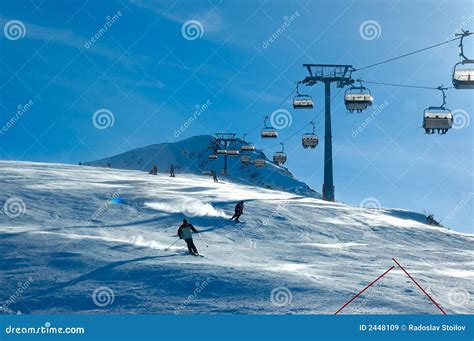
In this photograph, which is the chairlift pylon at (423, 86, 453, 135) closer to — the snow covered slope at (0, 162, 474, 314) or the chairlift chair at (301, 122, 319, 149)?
the snow covered slope at (0, 162, 474, 314)

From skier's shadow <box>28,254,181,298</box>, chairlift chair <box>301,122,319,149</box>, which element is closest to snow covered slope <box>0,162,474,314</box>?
skier's shadow <box>28,254,181,298</box>

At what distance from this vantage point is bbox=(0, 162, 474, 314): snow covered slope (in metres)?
11.8

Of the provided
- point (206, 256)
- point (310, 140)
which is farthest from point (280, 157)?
point (206, 256)

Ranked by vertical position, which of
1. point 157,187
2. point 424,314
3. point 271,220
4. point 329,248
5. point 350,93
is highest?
point 350,93

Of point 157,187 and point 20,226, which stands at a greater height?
point 157,187

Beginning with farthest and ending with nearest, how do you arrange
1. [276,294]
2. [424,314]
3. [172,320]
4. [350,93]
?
[350,93] < [276,294] < [424,314] < [172,320]

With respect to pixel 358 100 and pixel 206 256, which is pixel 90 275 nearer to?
pixel 206 256

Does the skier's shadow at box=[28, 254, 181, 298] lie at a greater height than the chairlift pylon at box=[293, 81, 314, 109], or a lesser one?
lesser

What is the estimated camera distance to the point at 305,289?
12.8 metres

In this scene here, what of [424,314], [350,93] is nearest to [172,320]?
[424,314]

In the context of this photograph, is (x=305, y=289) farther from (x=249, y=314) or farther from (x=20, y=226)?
(x=20, y=226)

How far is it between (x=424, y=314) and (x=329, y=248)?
351 inches

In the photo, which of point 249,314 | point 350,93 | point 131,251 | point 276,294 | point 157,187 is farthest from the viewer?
point 157,187

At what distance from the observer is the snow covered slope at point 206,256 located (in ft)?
38.5
